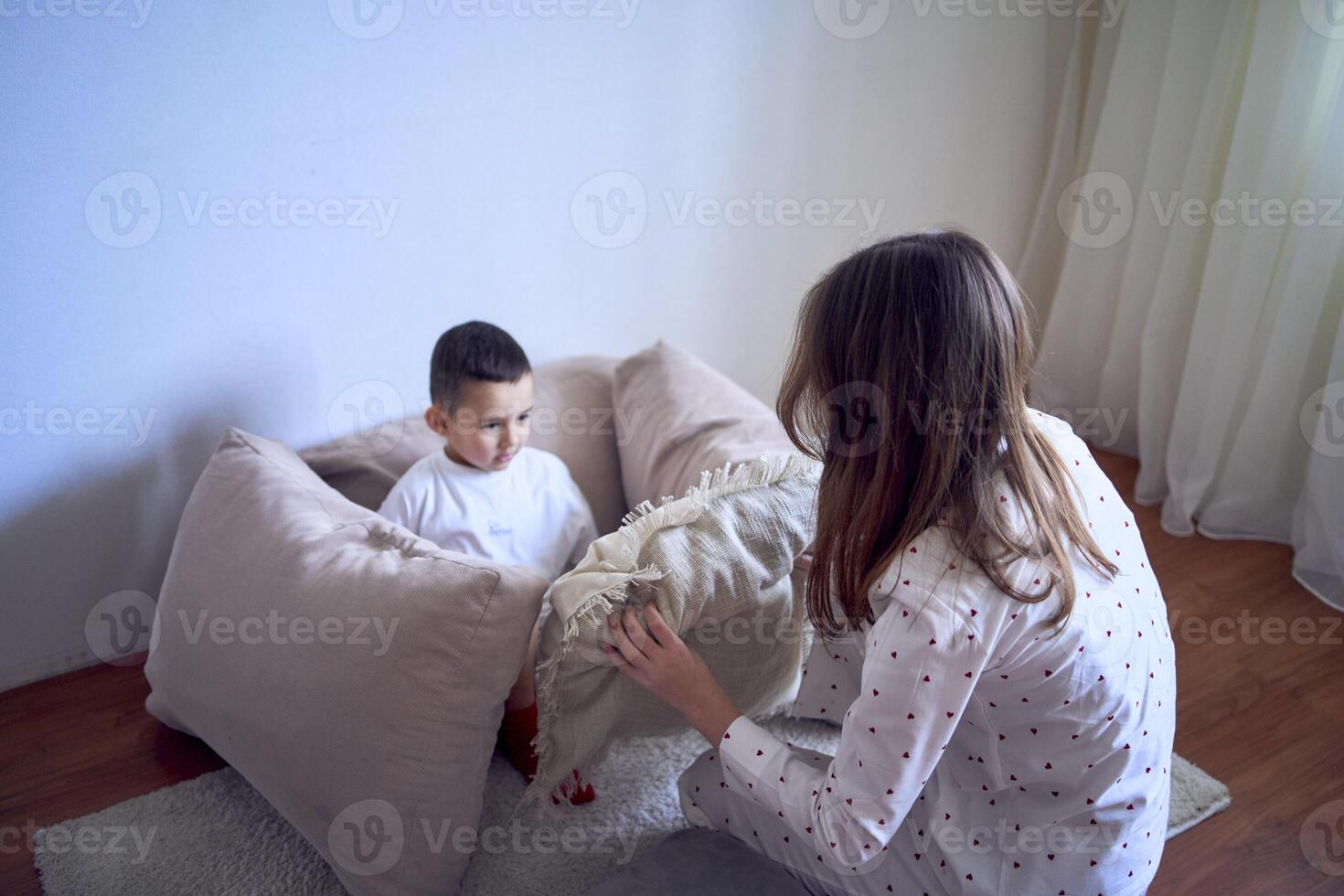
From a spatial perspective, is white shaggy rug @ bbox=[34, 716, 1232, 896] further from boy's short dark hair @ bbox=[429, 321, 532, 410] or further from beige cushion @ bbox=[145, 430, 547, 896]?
boy's short dark hair @ bbox=[429, 321, 532, 410]

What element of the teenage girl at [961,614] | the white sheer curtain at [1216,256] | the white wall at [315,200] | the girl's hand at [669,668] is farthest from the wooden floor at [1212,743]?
the girl's hand at [669,668]

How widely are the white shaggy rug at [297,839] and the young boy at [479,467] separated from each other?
142mm

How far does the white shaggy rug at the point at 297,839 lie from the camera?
50.6 inches

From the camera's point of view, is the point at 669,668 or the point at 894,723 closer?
the point at 894,723

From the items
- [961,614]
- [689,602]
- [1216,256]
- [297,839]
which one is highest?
[1216,256]

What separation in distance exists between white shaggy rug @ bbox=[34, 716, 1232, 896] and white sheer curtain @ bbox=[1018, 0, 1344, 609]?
927 mm

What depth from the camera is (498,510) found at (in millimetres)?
1628

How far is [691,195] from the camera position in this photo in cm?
203

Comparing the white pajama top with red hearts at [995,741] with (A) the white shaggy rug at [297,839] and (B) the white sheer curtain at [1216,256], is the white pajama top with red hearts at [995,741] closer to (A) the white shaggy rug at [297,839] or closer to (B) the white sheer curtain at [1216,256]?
(A) the white shaggy rug at [297,839]

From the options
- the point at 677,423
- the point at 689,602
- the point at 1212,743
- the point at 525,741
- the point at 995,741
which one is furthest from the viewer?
the point at 677,423

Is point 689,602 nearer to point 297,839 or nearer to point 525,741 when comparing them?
point 525,741

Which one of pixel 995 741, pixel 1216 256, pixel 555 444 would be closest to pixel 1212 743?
pixel 995 741

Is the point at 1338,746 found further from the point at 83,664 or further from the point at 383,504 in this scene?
the point at 83,664

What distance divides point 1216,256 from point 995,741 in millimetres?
1635
